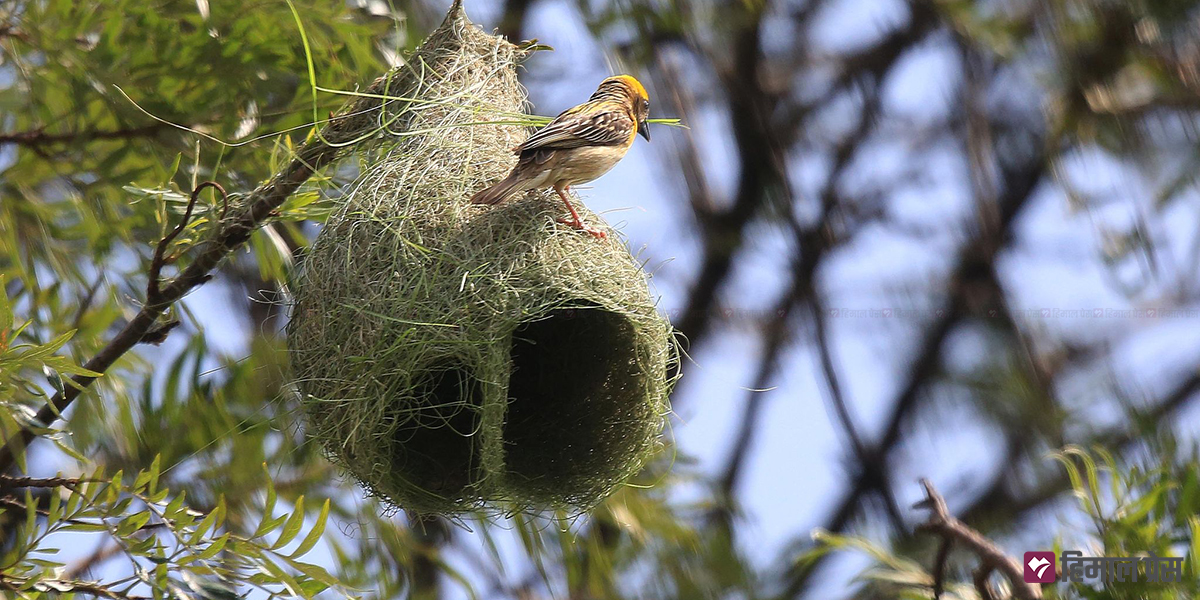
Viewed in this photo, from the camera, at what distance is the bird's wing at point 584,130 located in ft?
5.99

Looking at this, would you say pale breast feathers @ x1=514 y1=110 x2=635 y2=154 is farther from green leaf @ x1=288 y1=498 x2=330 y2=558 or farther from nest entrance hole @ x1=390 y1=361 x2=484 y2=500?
green leaf @ x1=288 y1=498 x2=330 y2=558

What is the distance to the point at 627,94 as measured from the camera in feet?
6.90

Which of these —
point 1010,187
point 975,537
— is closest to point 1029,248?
point 1010,187

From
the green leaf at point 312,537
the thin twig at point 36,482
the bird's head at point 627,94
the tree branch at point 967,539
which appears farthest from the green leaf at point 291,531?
the tree branch at point 967,539

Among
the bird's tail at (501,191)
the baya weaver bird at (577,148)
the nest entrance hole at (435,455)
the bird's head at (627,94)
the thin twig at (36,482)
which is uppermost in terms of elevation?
the bird's head at (627,94)

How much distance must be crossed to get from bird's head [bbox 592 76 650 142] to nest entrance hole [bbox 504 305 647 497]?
374 mm

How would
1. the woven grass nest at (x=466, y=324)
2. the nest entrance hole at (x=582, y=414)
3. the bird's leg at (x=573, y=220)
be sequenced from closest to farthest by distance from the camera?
1. the woven grass nest at (x=466, y=324)
2. the bird's leg at (x=573, y=220)
3. the nest entrance hole at (x=582, y=414)

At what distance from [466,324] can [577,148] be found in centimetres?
34

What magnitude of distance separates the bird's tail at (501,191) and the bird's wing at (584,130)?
0.15 feet

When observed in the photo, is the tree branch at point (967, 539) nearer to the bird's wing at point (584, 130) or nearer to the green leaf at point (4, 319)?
the bird's wing at point (584, 130)

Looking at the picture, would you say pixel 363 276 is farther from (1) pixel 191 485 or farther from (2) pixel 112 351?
(1) pixel 191 485

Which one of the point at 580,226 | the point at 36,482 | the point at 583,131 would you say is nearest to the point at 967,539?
the point at 580,226

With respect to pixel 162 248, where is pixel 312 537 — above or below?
below

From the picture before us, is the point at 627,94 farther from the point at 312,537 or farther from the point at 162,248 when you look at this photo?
the point at 312,537
